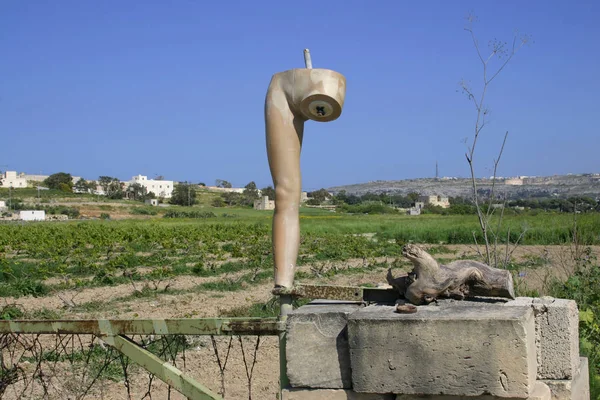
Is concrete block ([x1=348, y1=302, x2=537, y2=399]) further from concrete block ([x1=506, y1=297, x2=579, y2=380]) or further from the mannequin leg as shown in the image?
the mannequin leg

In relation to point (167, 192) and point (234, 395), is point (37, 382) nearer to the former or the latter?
point (234, 395)

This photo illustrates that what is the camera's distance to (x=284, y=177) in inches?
161

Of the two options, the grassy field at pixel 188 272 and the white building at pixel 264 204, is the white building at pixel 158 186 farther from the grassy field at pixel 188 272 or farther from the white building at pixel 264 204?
the grassy field at pixel 188 272

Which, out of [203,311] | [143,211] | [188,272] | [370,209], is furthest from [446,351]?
[370,209]

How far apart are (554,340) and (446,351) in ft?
2.69

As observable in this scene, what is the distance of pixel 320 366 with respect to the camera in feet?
11.5

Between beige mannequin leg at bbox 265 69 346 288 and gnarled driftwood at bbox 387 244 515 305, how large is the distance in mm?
775

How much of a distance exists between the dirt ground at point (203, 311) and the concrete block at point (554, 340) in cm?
289

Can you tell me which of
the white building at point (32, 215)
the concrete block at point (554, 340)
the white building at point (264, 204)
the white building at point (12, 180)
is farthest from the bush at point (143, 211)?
the concrete block at point (554, 340)

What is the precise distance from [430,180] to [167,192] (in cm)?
7414

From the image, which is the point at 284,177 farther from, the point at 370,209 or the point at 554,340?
the point at 370,209

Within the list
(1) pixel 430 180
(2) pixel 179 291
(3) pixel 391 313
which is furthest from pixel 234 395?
(1) pixel 430 180

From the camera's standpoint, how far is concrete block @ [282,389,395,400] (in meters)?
3.40

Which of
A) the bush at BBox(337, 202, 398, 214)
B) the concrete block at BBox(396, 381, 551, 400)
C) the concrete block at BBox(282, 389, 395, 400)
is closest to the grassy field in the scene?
the concrete block at BBox(396, 381, 551, 400)
